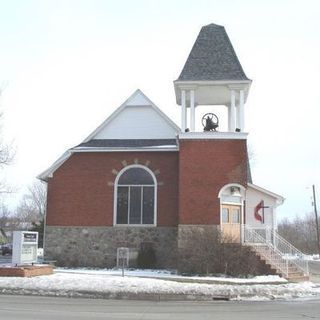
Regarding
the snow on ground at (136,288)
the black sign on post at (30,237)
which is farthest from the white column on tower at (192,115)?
the snow on ground at (136,288)

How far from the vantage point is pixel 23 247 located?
77.3 feet

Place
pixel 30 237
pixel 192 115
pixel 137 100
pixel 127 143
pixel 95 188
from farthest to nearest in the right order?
1. pixel 137 100
2. pixel 127 143
3. pixel 95 188
4. pixel 192 115
5. pixel 30 237

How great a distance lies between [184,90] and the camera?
28.8 metres

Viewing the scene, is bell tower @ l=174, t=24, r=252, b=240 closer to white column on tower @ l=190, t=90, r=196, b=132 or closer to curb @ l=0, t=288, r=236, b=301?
white column on tower @ l=190, t=90, r=196, b=132

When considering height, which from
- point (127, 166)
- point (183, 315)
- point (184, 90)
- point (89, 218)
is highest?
point (184, 90)

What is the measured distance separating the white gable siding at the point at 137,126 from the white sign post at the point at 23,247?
31.1 feet

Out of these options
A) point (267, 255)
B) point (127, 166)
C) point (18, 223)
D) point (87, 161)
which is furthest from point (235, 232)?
point (18, 223)

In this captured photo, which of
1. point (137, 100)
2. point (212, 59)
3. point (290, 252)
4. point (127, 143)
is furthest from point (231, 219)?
point (137, 100)

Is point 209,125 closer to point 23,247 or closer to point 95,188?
point 95,188

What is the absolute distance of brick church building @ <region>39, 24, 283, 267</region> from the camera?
2789cm

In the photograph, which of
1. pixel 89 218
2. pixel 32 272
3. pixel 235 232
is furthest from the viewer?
pixel 89 218

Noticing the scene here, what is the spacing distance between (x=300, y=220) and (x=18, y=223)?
6930cm

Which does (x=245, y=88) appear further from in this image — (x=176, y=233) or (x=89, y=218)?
(x=89, y=218)

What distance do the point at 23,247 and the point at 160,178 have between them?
361 inches
